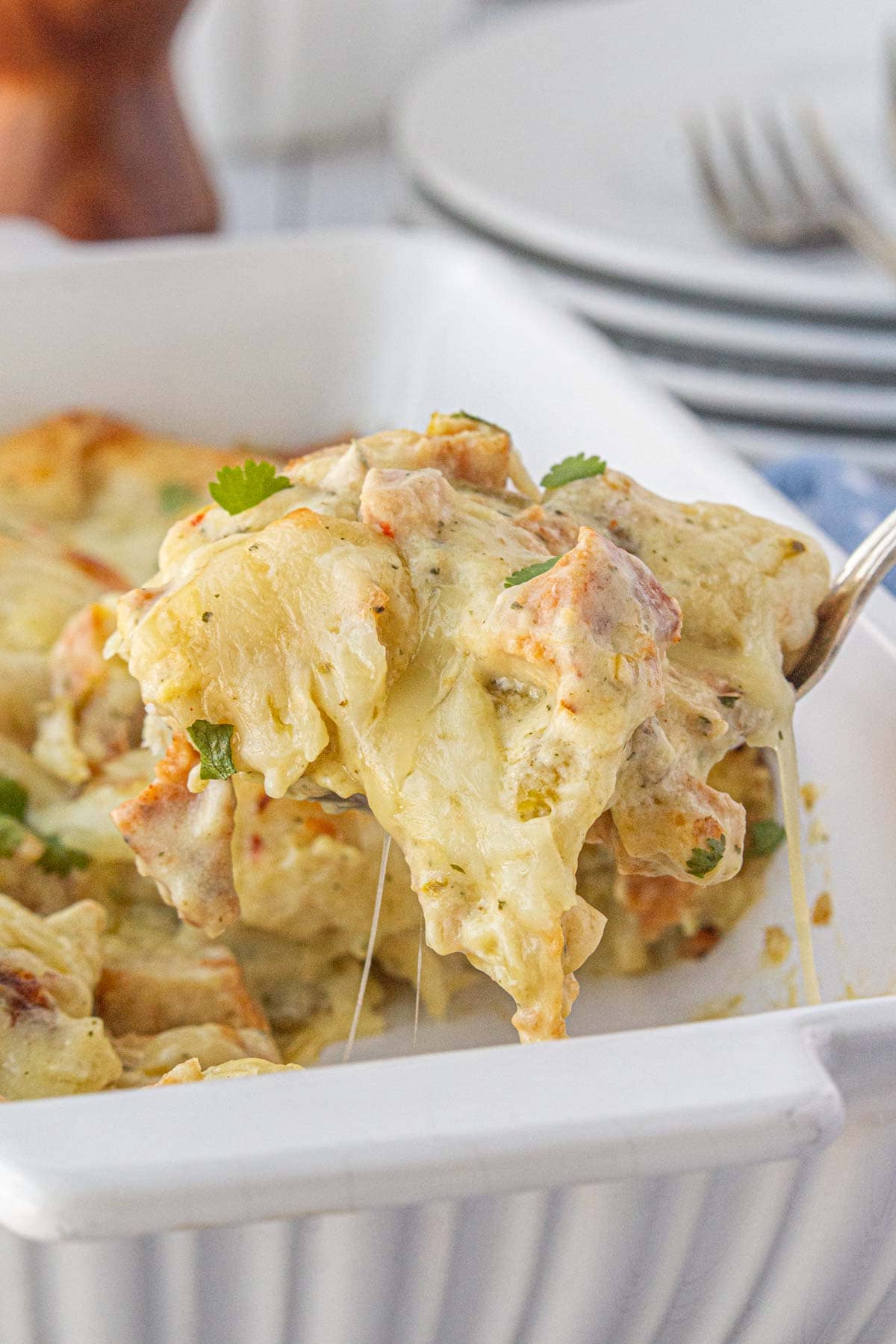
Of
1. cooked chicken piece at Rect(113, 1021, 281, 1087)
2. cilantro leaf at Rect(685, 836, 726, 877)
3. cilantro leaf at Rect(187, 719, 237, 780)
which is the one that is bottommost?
cooked chicken piece at Rect(113, 1021, 281, 1087)

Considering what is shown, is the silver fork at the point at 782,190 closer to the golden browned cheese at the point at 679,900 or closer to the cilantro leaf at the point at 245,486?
the golden browned cheese at the point at 679,900

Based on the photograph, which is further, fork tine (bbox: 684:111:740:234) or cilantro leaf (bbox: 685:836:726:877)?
fork tine (bbox: 684:111:740:234)

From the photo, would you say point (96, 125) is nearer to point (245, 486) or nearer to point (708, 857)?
point (245, 486)

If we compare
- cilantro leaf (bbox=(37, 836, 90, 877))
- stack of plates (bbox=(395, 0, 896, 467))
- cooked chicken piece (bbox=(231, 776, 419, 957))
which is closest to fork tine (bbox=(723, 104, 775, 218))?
stack of plates (bbox=(395, 0, 896, 467))

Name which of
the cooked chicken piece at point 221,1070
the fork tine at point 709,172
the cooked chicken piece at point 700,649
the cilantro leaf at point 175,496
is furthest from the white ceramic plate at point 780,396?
the cooked chicken piece at point 221,1070

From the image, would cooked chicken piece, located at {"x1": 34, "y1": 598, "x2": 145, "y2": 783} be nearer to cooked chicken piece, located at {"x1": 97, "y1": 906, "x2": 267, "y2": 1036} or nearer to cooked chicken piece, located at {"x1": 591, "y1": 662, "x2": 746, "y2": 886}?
cooked chicken piece, located at {"x1": 97, "y1": 906, "x2": 267, "y2": 1036}

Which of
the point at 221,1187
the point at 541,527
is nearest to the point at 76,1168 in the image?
the point at 221,1187
